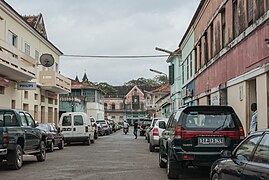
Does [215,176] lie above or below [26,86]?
below

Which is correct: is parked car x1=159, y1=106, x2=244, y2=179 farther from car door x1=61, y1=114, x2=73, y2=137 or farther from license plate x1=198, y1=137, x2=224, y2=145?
car door x1=61, y1=114, x2=73, y2=137

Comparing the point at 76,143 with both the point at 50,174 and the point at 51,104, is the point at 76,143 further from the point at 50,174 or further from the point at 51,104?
the point at 50,174

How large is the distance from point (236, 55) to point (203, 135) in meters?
7.17

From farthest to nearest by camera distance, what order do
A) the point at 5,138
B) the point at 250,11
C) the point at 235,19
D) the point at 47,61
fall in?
the point at 47,61 → the point at 235,19 → the point at 250,11 → the point at 5,138

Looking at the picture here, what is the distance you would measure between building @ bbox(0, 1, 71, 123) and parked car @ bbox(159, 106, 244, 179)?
45.6ft

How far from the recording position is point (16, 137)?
45.1ft

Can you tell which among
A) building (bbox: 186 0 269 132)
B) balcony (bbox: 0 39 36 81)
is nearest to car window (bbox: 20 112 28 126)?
building (bbox: 186 0 269 132)

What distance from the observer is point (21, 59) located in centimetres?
2641

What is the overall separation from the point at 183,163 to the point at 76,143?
19458 mm

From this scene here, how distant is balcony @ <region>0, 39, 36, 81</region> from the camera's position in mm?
22953

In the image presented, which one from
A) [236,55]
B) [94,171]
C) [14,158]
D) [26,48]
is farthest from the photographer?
[26,48]

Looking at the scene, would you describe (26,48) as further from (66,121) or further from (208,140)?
(208,140)

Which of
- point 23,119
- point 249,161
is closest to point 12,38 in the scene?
point 23,119

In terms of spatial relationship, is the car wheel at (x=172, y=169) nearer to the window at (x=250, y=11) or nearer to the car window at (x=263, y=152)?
the car window at (x=263, y=152)
